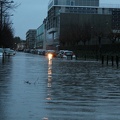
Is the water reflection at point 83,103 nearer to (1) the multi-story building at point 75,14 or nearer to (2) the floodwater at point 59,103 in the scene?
(2) the floodwater at point 59,103

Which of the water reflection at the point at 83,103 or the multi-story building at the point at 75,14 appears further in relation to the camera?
the multi-story building at the point at 75,14

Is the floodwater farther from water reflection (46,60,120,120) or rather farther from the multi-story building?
the multi-story building

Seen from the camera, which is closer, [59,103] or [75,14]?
[59,103]

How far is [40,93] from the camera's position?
1461 centimetres

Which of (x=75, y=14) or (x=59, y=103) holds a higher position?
(x=75, y=14)

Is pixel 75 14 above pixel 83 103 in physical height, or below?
above

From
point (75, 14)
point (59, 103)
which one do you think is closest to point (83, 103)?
point (59, 103)

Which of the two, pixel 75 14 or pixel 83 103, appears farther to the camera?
pixel 75 14

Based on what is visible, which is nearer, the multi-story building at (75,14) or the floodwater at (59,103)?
the floodwater at (59,103)

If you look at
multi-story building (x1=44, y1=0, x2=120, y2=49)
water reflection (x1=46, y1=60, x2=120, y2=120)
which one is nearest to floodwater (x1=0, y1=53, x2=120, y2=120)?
water reflection (x1=46, y1=60, x2=120, y2=120)

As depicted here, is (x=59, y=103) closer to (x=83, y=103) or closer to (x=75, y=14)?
(x=83, y=103)

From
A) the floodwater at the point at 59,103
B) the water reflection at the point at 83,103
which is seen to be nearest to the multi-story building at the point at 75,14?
the water reflection at the point at 83,103

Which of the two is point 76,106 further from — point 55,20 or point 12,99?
point 55,20

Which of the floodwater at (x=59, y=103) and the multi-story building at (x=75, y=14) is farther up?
the multi-story building at (x=75, y=14)
